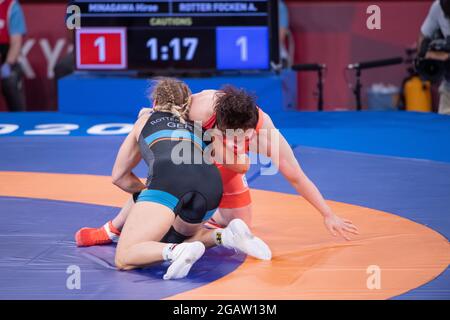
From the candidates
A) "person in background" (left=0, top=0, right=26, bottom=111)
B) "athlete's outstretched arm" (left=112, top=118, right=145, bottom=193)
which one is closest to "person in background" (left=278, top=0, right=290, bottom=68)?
"person in background" (left=0, top=0, right=26, bottom=111)

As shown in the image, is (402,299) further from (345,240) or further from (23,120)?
(23,120)

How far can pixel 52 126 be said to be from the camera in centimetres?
873

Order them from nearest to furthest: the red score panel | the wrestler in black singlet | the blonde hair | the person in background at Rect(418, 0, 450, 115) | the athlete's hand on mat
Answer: the wrestler in black singlet, the athlete's hand on mat, the blonde hair, the person in background at Rect(418, 0, 450, 115), the red score panel

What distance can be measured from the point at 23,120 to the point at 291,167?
487 cm

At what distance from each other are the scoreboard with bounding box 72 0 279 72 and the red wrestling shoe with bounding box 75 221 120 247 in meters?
4.20

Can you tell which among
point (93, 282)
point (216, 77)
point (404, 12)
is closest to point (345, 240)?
point (93, 282)

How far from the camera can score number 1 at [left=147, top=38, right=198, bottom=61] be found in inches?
354

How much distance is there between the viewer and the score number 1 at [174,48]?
9.00 metres

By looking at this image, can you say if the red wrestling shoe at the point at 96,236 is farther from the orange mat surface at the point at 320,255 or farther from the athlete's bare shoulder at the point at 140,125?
the orange mat surface at the point at 320,255

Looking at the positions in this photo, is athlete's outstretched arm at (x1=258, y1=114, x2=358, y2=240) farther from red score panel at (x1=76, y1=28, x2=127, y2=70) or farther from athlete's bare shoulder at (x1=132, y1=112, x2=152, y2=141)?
red score panel at (x1=76, y1=28, x2=127, y2=70)

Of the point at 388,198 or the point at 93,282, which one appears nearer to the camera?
the point at 93,282

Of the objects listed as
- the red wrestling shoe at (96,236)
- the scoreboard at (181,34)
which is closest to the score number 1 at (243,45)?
the scoreboard at (181,34)

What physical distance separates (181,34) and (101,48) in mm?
787

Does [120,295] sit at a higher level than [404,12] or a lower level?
lower
